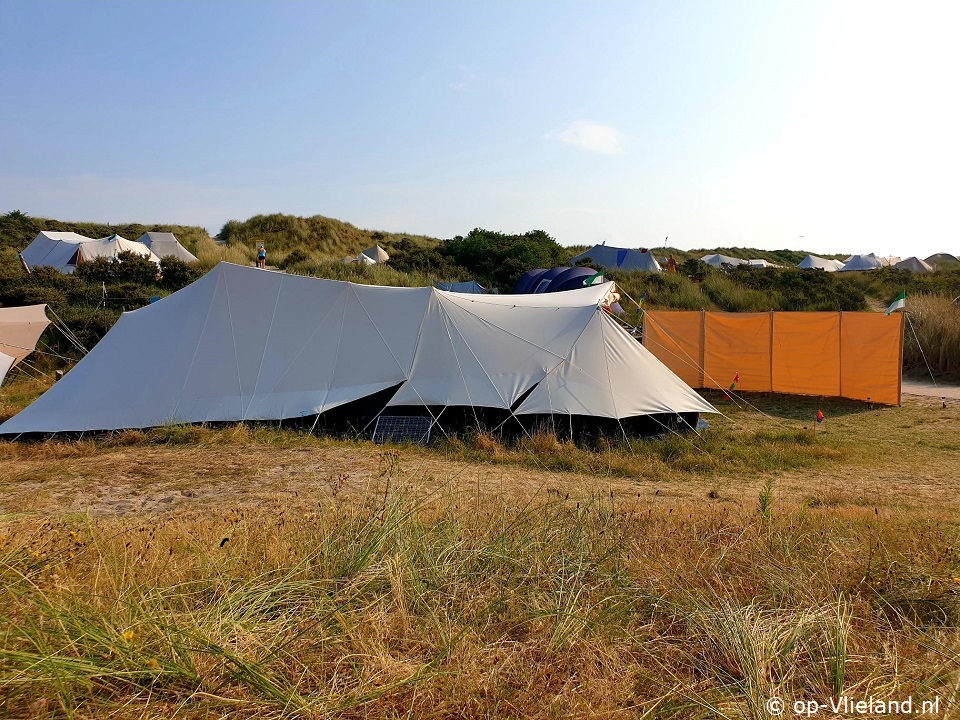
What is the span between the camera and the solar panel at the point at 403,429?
27.5 feet

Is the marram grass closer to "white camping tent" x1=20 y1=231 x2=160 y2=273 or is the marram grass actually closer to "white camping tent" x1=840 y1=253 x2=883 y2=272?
"white camping tent" x1=20 y1=231 x2=160 y2=273

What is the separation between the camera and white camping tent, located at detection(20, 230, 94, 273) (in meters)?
23.8

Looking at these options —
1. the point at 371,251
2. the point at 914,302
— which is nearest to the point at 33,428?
the point at 914,302

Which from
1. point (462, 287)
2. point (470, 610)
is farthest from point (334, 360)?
point (462, 287)

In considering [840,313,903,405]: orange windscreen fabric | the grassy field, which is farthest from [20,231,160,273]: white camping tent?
the grassy field

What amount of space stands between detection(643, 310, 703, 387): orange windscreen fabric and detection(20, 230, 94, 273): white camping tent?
64.3ft

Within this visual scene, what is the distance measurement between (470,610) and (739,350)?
470 inches

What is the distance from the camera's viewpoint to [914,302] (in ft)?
57.7

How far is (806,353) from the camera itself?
12969 mm

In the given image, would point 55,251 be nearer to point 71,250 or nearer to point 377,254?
point 71,250

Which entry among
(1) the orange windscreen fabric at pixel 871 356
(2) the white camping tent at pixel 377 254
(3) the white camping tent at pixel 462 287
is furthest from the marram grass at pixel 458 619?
(2) the white camping tent at pixel 377 254

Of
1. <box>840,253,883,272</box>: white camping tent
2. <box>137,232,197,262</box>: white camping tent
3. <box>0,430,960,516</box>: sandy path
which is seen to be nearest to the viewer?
<box>0,430,960,516</box>: sandy path

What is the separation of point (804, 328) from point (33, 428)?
12.6 metres

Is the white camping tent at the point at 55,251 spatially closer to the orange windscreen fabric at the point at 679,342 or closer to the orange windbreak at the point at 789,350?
the orange windscreen fabric at the point at 679,342
